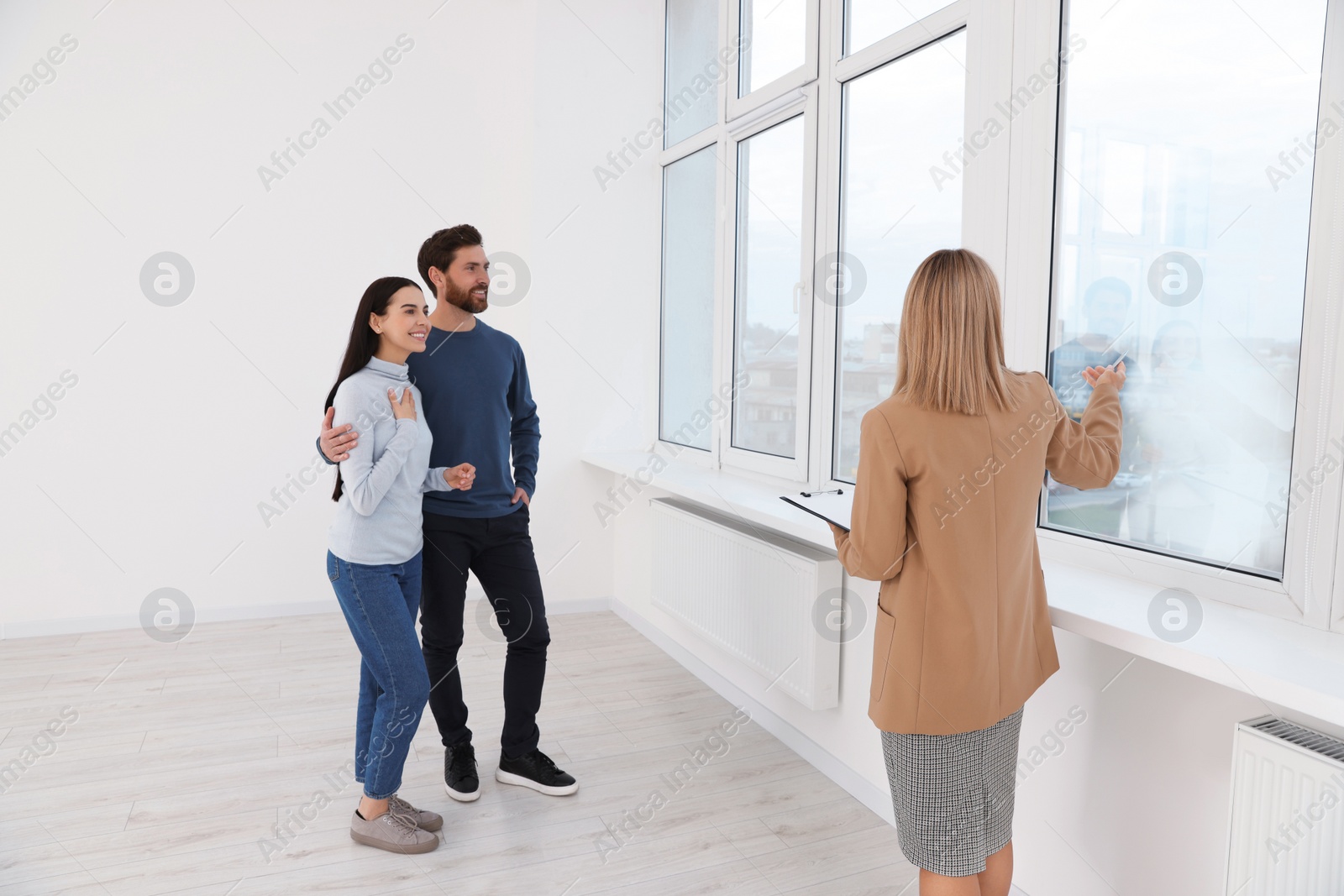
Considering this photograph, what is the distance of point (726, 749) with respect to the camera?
2.97 m

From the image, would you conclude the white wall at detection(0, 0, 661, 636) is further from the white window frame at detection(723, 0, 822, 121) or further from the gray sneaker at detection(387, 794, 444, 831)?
the gray sneaker at detection(387, 794, 444, 831)

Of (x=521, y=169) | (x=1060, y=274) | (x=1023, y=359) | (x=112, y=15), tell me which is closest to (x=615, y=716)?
(x=1023, y=359)

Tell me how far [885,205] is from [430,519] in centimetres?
172

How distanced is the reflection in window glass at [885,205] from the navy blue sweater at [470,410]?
115cm

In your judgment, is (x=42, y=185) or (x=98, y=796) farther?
(x=42, y=185)

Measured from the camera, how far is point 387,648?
7.08ft

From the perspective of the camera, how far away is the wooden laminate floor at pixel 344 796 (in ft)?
7.14

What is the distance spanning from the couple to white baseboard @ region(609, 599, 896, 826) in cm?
80

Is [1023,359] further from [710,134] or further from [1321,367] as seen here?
[710,134]

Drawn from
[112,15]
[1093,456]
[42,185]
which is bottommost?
[1093,456]

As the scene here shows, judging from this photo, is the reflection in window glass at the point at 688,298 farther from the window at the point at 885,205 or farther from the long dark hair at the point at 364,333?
the long dark hair at the point at 364,333

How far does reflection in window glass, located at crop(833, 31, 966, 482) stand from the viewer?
99.1 inches

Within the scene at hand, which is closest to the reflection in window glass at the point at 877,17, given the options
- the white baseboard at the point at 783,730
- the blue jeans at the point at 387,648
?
the blue jeans at the point at 387,648

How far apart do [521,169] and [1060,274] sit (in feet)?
10.2
